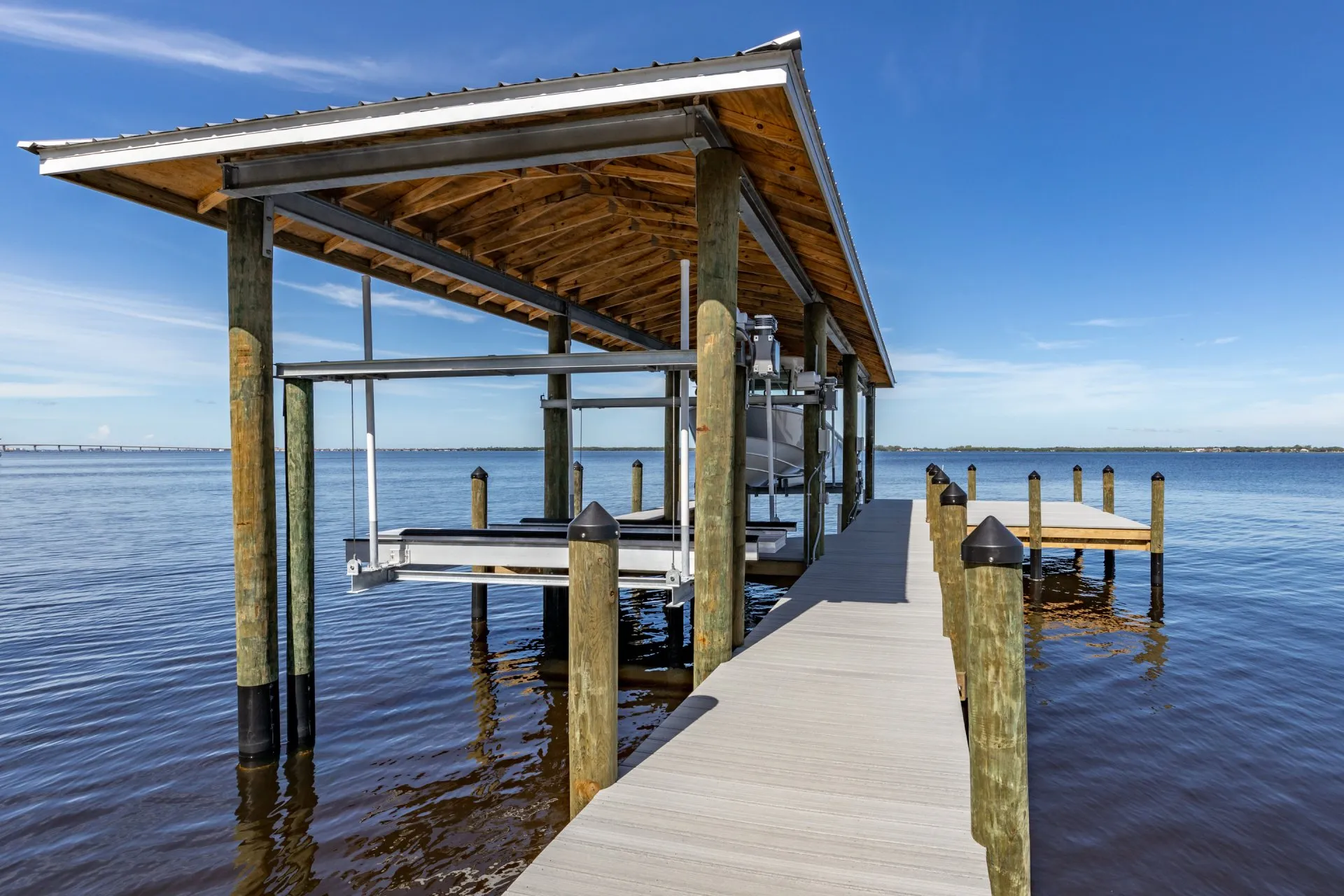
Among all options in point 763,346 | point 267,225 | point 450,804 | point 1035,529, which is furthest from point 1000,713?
point 1035,529

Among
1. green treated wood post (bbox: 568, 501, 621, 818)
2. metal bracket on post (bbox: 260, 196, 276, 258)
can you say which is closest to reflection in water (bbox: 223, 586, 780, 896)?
green treated wood post (bbox: 568, 501, 621, 818)

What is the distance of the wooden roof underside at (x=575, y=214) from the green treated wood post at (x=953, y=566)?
300cm

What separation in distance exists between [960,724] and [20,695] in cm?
1159

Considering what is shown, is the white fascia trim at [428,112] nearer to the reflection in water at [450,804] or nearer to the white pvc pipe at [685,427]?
the white pvc pipe at [685,427]

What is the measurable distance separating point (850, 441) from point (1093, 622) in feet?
18.7

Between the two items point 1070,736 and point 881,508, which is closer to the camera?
point 1070,736

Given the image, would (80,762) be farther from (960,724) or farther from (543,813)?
(960,724)

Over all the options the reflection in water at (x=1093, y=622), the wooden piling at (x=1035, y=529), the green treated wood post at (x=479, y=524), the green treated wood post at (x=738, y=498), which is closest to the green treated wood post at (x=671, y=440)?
the green treated wood post at (x=738, y=498)

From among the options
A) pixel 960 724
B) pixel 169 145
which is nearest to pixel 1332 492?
pixel 960 724

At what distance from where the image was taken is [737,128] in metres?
5.35

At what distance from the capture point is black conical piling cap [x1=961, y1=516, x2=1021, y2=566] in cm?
315

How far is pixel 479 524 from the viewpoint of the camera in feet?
38.1

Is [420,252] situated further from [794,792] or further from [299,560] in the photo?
[794,792]

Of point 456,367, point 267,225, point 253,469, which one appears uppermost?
point 267,225
